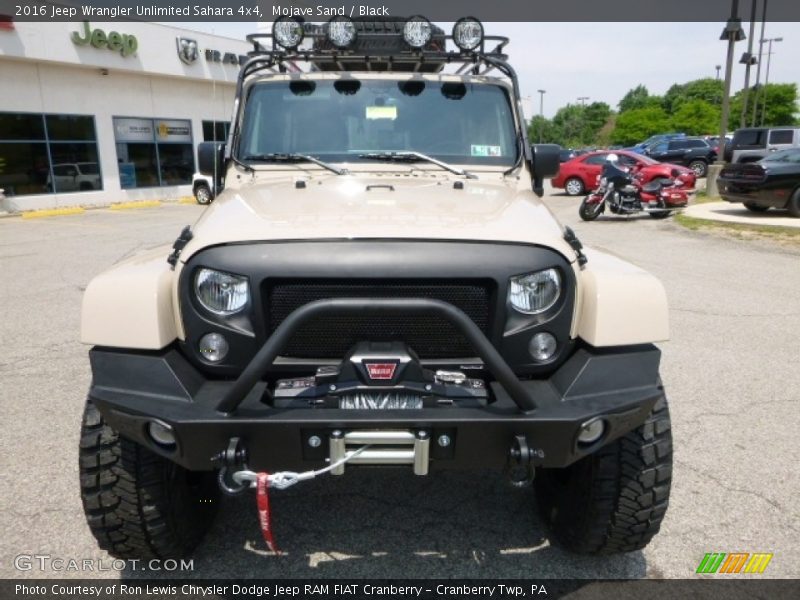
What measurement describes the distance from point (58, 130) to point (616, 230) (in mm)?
16293

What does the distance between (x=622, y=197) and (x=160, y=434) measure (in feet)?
46.5

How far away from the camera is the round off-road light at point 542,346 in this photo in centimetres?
229

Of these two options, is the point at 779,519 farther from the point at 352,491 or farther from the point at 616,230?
the point at 616,230

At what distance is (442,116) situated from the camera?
3658 millimetres

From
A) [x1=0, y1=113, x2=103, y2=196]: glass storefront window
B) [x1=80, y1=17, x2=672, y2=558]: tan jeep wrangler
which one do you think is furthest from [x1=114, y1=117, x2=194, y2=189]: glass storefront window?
[x1=80, y1=17, x2=672, y2=558]: tan jeep wrangler

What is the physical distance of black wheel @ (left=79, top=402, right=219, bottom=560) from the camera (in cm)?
245

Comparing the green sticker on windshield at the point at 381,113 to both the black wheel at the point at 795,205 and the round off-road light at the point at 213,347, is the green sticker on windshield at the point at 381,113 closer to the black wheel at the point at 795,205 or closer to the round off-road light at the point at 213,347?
the round off-road light at the point at 213,347

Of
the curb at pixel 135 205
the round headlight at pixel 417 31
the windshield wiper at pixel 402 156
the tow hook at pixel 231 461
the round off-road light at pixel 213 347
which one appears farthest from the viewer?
the curb at pixel 135 205

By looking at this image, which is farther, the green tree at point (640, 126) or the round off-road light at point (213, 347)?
the green tree at point (640, 126)

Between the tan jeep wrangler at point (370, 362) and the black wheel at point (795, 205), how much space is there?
1363cm

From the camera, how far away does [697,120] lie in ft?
222

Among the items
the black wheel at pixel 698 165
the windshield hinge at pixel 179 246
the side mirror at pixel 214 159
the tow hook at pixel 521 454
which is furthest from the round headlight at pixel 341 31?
the black wheel at pixel 698 165

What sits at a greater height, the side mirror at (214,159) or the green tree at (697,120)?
the green tree at (697,120)

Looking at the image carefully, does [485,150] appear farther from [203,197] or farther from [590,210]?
[590,210]
